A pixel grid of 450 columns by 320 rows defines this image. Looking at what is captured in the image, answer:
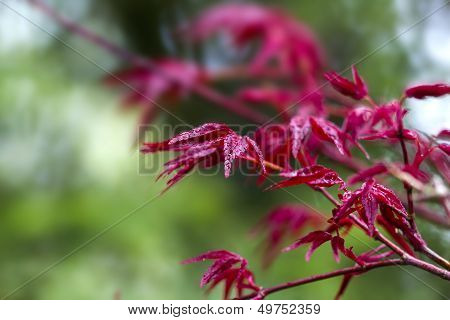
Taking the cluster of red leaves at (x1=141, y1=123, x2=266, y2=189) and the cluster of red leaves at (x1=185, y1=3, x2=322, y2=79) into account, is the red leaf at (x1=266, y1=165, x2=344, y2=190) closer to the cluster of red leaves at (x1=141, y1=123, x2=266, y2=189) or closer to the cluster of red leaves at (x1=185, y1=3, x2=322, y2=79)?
the cluster of red leaves at (x1=141, y1=123, x2=266, y2=189)

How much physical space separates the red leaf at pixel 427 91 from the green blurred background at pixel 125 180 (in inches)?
26.3

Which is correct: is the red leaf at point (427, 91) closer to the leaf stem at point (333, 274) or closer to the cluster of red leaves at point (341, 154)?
the cluster of red leaves at point (341, 154)

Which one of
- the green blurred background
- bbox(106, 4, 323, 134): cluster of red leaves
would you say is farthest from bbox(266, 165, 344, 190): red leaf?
the green blurred background

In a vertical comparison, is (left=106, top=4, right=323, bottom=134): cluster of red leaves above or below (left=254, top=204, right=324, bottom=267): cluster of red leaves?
above

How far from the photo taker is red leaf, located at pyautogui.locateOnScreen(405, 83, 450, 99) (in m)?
0.54

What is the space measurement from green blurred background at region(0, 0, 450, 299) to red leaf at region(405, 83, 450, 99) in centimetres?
67

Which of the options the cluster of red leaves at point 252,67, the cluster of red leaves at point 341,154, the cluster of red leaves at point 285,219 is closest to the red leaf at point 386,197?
the cluster of red leaves at point 341,154

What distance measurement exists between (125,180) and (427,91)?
120cm

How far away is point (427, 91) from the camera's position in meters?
0.54

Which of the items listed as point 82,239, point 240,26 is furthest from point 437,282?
point 82,239

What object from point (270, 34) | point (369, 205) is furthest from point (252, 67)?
point (369, 205)

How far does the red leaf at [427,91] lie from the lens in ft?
1.76

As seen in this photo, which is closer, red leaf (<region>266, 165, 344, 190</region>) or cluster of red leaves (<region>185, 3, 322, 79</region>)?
red leaf (<region>266, 165, 344, 190</region>)

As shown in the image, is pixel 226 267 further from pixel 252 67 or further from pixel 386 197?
pixel 252 67
